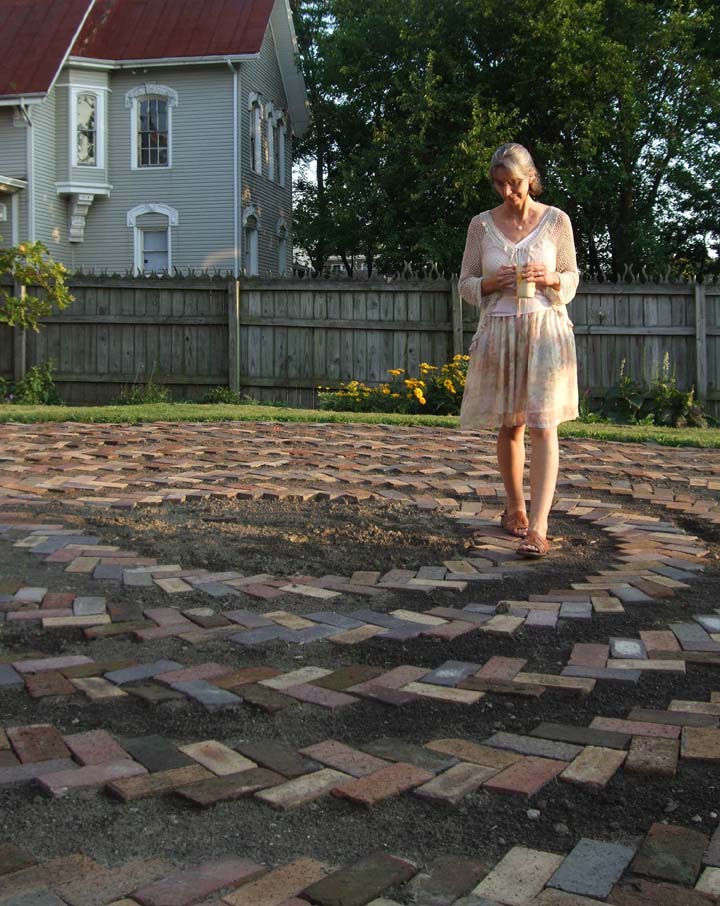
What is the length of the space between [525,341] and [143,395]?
974 centimetres

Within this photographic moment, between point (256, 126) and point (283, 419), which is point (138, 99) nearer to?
point (256, 126)

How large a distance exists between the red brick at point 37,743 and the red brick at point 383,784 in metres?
0.60

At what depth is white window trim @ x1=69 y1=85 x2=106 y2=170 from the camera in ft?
76.4

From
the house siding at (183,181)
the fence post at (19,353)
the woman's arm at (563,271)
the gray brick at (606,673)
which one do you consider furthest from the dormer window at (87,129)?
the gray brick at (606,673)

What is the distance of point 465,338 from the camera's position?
514 inches

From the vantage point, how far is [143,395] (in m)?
13.3

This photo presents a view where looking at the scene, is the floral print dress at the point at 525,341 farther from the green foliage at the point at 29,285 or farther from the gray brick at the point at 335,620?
the green foliage at the point at 29,285

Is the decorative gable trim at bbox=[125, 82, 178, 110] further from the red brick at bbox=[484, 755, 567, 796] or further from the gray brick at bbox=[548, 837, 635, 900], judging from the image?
the gray brick at bbox=[548, 837, 635, 900]

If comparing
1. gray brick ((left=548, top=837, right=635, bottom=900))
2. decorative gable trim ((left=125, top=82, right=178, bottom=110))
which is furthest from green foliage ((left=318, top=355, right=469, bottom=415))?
decorative gable trim ((left=125, top=82, right=178, bottom=110))

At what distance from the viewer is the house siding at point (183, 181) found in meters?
23.6

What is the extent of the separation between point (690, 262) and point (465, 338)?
17202mm

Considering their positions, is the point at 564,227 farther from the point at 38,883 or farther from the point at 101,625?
the point at 38,883

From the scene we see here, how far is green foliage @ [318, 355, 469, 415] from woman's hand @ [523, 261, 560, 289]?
7.15 meters

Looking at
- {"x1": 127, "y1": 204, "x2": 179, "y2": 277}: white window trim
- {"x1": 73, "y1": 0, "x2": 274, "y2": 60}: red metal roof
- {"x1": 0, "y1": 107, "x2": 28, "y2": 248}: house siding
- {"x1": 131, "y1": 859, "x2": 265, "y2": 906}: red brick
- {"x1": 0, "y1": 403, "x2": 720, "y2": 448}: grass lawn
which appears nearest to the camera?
{"x1": 131, "y1": 859, "x2": 265, "y2": 906}: red brick
